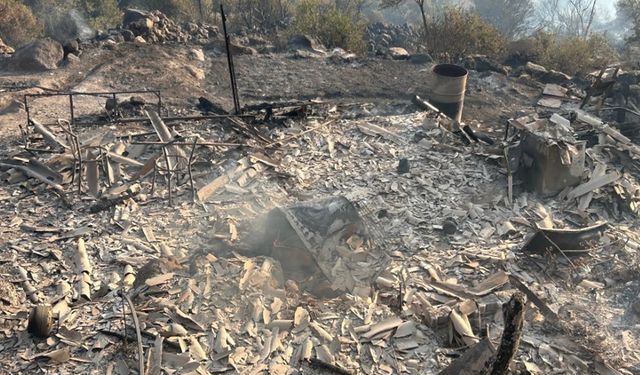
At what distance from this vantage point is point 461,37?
18781 millimetres

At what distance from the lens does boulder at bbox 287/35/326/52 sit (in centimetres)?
1791

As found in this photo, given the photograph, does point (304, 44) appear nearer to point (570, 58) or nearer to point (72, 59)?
point (72, 59)

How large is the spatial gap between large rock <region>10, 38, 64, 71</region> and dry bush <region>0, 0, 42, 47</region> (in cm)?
945

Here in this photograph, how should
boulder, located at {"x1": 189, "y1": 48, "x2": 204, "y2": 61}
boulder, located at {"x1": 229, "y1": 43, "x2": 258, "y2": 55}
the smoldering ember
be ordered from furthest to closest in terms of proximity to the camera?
1. boulder, located at {"x1": 229, "y1": 43, "x2": 258, "y2": 55}
2. boulder, located at {"x1": 189, "y1": 48, "x2": 204, "y2": 61}
3. the smoldering ember

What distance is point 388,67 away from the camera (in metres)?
17.0

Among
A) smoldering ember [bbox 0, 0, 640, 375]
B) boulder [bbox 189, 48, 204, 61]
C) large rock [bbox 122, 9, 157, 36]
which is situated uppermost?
large rock [bbox 122, 9, 157, 36]

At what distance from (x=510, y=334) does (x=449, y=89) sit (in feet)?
28.7

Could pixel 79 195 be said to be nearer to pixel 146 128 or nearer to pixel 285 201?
pixel 146 128

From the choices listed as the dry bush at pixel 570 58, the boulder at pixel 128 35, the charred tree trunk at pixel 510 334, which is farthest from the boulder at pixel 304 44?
the charred tree trunk at pixel 510 334

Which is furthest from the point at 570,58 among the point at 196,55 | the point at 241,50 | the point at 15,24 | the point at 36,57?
the point at 15,24

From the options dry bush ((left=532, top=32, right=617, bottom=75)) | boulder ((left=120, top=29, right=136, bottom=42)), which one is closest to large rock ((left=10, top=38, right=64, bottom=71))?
boulder ((left=120, top=29, right=136, bottom=42))

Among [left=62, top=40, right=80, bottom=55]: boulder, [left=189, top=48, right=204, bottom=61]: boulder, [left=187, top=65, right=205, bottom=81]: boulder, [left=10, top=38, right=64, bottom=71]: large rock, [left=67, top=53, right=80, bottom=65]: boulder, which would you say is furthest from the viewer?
[left=189, top=48, right=204, bottom=61]: boulder

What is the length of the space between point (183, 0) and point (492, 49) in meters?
17.5

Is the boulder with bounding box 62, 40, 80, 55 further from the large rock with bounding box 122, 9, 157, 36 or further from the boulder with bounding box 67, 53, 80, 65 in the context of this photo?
the large rock with bounding box 122, 9, 157, 36
